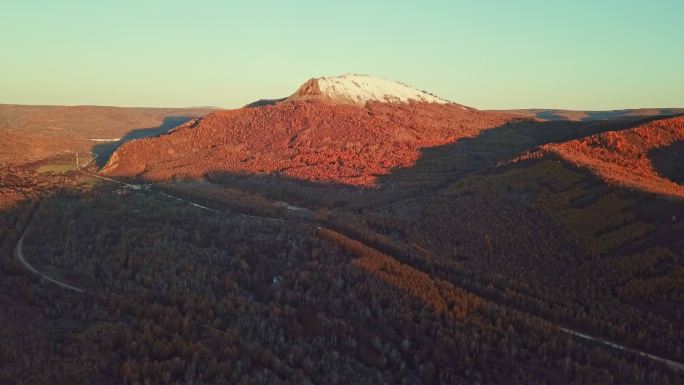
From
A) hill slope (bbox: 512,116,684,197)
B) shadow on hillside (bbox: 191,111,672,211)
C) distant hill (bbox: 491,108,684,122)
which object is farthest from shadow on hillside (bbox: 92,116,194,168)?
distant hill (bbox: 491,108,684,122)

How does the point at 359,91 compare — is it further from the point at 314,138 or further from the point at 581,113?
the point at 581,113

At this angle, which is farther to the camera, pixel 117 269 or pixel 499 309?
pixel 117 269

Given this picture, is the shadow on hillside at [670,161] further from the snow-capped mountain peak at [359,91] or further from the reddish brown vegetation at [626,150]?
the snow-capped mountain peak at [359,91]

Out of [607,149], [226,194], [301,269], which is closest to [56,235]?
[226,194]

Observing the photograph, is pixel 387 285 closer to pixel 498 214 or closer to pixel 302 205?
pixel 498 214

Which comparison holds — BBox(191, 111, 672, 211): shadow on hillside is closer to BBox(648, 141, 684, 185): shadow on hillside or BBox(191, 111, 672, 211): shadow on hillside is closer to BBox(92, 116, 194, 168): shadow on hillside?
BBox(648, 141, 684, 185): shadow on hillside

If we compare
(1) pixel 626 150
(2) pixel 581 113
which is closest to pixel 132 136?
(1) pixel 626 150
